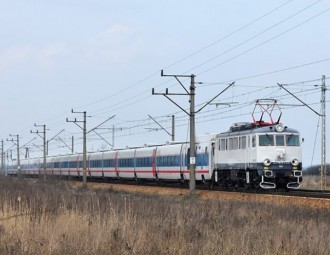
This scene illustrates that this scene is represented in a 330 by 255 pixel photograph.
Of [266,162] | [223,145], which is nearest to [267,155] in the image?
[266,162]

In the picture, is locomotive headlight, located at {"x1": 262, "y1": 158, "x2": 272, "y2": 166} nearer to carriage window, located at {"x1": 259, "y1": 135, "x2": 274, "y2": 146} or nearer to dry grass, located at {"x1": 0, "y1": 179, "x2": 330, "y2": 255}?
carriage window, located at {"x1": 259, "y1": 135, "x2": 274, "y2": 146}

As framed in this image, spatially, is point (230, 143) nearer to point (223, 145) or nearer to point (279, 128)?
point (223, 145)

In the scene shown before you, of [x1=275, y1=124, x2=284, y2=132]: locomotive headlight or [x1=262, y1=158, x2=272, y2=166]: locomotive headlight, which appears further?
[x1=275, y1=124, x2=284, y2=132]: locomotive headlight

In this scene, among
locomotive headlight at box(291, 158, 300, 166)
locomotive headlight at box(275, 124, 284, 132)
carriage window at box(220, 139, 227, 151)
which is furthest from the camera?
carriage window at box(220, 139, 227, 151)

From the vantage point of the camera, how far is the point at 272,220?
52.0 feet

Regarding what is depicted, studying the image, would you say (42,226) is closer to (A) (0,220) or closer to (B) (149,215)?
(A) (0,220)

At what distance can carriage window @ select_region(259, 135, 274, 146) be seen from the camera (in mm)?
31266

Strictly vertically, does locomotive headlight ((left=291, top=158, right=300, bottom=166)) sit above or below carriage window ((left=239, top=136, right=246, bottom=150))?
below

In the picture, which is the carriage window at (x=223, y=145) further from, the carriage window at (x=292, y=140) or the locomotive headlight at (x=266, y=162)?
the locomotive headlight at (x=266, y=162)

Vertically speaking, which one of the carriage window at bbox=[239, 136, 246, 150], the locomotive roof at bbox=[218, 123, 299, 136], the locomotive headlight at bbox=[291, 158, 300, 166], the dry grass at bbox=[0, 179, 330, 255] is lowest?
the dry grass at bbox=[0, 179, 330, 255]

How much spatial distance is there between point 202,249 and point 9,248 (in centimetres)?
307

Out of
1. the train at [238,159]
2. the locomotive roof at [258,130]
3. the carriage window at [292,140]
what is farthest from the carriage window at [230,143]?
the carriage window at [292,140]

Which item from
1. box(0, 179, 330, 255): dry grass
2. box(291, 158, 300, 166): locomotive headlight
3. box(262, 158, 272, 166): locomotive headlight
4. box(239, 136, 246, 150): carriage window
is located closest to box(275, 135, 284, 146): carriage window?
box(291, 158, 300, 166): locomotive headlight

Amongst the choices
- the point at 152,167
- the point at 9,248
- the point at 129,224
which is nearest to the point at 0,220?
the point at 129,224
